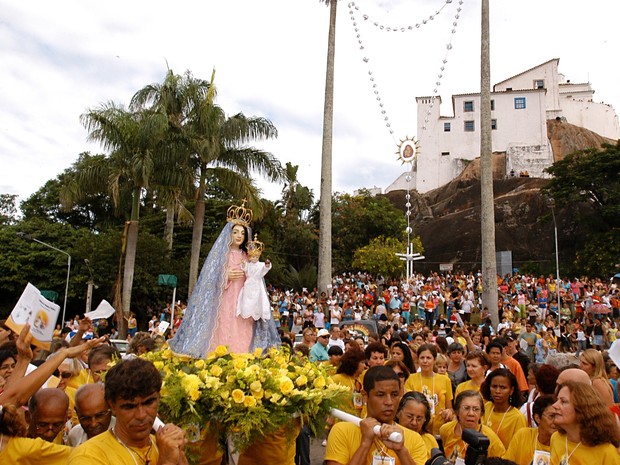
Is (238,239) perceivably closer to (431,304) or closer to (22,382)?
(22,382)

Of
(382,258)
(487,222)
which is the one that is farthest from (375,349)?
(382,258)

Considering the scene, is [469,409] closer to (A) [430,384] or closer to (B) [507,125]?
(A) [430,384]

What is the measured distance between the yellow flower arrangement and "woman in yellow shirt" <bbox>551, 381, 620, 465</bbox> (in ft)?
4.79

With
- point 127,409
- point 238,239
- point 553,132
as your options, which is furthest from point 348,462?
point 553,132

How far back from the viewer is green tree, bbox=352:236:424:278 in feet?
128

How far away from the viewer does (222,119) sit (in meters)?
21.4

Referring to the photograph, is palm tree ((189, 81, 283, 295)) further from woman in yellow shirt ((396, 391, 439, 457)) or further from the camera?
the camera

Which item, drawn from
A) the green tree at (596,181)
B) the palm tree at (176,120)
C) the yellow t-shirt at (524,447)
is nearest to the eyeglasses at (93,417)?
the yellow t-shirt at (524,447)

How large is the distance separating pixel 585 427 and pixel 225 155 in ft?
64.4

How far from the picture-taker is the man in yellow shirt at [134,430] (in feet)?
8.33

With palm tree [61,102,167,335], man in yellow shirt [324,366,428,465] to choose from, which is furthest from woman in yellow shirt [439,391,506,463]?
palm tree [61,102,167,335]

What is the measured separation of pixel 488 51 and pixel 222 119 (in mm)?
9718

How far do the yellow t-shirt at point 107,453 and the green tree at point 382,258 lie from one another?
36657mm

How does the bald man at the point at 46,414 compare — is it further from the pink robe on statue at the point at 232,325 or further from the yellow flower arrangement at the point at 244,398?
the pink robe on statue at the point at 232,325
